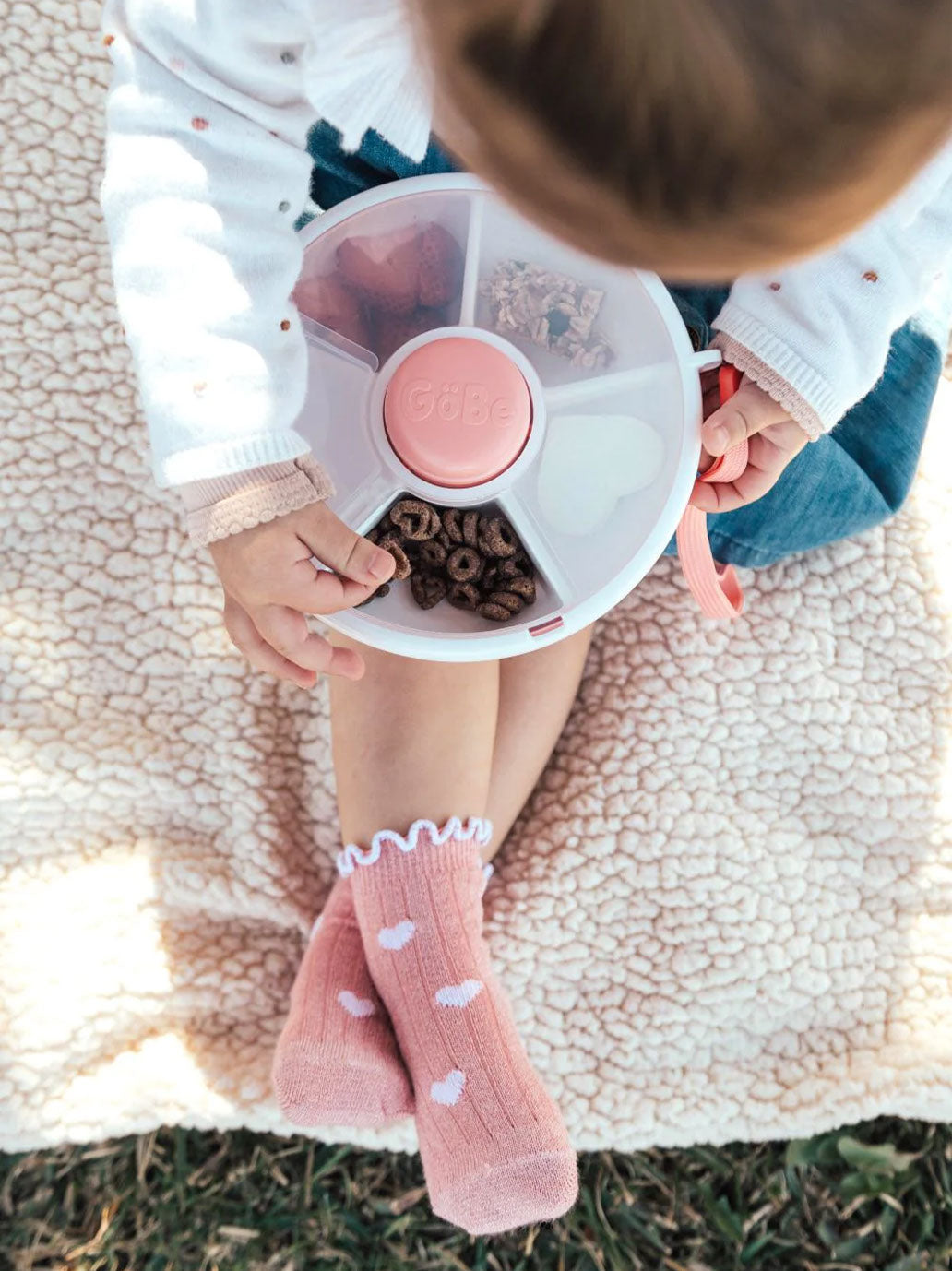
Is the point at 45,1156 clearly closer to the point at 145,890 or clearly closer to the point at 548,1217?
the point at 145,890

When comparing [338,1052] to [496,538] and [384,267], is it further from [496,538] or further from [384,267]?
[384,267]

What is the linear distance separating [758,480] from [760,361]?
0.27 ft

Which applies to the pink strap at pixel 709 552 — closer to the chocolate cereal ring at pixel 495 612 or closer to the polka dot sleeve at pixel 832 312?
the polka dot sleeve at pixel 832 312

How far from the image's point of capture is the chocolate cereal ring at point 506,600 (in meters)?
0.70

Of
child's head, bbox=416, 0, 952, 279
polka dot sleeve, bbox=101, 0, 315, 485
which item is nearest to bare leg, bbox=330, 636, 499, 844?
polka dot sleeve, bbox=101, 0, 315, 485

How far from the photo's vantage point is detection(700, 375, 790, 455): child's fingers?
0.66 metres

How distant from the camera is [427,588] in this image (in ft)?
2.31

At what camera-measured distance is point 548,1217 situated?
0.77 meters

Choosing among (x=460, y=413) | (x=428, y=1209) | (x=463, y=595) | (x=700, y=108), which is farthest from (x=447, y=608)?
(x=428, y=1209)

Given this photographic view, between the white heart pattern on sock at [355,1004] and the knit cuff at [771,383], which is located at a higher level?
the knit cuff at [771,383]

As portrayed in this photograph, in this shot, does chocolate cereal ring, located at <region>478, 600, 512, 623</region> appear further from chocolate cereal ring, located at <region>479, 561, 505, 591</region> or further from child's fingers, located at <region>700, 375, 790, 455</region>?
child's fingers, located at <region>700, 375, 790, 455</region>

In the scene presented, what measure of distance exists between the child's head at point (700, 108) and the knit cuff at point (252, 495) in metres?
0.25

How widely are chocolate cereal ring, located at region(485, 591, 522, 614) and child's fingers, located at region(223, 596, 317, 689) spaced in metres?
0.12

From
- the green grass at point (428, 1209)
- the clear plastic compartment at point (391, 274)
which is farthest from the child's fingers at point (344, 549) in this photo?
the green grass at point (428, 1209)
